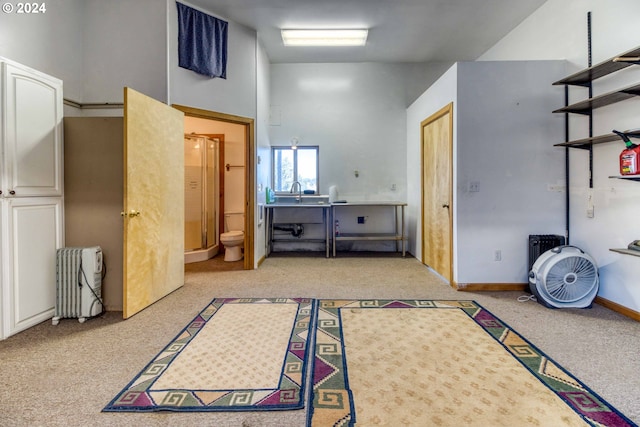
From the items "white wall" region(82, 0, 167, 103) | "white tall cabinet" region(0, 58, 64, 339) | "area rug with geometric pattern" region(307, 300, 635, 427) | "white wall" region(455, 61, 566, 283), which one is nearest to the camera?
"area rug with geometric pattern" region(307, 300, 635, 427)

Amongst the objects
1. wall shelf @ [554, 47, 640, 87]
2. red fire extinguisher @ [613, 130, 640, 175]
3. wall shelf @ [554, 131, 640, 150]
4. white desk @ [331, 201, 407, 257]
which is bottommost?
white desk @ [331, 201, 407, 257]

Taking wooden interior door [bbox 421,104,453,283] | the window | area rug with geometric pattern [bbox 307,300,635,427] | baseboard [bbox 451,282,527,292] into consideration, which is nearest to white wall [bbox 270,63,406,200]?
the window

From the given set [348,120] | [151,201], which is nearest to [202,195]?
[151,201]

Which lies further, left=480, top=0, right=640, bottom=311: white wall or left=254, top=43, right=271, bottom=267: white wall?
left=254, top=43, right=271, bottom=267: white wall

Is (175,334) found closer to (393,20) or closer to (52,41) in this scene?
(52,41)

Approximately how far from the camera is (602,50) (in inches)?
114

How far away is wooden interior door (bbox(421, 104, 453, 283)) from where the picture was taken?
12.0 ft

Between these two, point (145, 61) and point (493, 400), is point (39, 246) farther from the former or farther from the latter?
point (493, 400)

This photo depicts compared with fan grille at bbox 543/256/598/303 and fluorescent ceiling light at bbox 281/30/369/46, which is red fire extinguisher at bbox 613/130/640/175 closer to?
fan grille at bbox 543/256/598/303

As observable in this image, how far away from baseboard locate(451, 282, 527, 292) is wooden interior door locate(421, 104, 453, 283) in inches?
7.5

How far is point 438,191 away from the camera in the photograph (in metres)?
4.05

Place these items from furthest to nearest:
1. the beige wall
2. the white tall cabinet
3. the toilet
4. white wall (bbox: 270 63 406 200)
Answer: white wall (bbox: 270 63 406 200) → the toilet → the beige wall → the white tall cabinet

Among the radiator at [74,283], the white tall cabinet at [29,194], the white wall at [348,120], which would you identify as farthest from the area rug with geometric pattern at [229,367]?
the white wall at [348,120]

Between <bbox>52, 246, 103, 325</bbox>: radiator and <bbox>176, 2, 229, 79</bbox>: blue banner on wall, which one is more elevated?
<bbox>176, 2, 229, 79</bbox>: blue banner on wall
